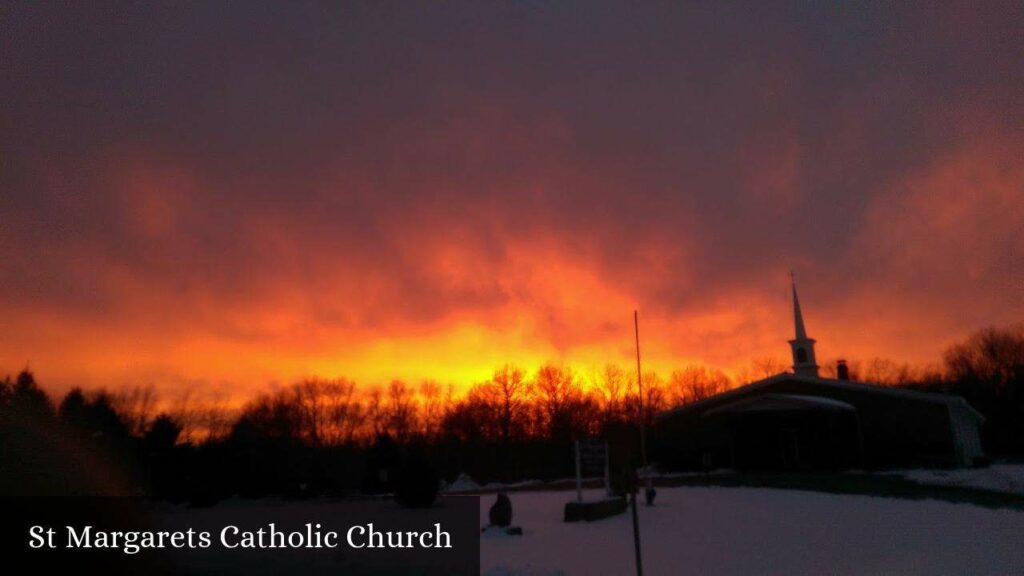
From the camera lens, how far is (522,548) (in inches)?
520

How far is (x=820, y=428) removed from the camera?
36.6m

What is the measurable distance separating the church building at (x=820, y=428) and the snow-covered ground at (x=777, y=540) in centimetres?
1585

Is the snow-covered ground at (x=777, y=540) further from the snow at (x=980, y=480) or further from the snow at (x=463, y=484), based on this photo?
the snow at (x=463, y=484)

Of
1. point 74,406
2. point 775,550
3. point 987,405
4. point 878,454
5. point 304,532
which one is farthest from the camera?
point 987,405

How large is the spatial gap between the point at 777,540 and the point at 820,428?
25570 millimetres

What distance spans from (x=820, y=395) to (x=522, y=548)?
29.9m

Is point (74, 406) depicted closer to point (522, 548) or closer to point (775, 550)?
point (522, 548)

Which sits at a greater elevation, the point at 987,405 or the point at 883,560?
the point at 987,405

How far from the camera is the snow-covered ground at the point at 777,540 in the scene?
1116cm

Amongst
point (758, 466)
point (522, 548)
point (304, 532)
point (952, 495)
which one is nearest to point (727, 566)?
point (522, 548)

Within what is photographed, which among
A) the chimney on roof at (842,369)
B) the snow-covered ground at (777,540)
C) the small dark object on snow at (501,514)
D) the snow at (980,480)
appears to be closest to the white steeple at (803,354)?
the chimney on roof at (842,369)

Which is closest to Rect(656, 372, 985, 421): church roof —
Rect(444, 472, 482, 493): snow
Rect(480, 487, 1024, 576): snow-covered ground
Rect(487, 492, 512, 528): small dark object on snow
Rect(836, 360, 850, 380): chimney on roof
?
Rect(836, 360, 850, 380): chimney on roof

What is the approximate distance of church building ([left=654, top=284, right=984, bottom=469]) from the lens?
3484cm

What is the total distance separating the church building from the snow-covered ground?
1585 cm
